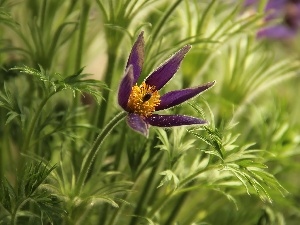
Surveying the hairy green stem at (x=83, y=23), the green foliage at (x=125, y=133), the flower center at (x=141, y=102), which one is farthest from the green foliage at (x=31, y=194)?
the hairy green stem at (x=83, y=23)

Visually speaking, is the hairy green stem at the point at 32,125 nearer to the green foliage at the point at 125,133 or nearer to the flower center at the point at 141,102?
the green foliage at the point at 125,133

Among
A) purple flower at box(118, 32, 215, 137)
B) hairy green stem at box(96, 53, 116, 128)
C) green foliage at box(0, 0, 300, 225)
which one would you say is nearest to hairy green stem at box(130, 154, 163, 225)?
green foliage at box(0, 0, 300, 225)

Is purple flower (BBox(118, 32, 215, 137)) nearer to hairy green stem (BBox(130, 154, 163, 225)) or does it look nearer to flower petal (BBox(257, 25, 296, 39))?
hairy green stem (BBox(130, 154, 163, 225))

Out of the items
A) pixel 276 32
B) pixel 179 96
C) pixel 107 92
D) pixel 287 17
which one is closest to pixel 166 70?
pixel 179 96

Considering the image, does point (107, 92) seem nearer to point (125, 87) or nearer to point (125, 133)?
point (125, 133)

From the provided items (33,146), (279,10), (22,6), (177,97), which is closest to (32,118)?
(33,146)

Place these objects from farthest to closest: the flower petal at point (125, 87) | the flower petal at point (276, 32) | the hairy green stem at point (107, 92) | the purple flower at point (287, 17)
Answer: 1. the purple flower at point (287, 17)
2. the flower petal at point (276, 32)
3. the hairy green stem at point (107, 92)
4. the flower petal at point (125, 87)
